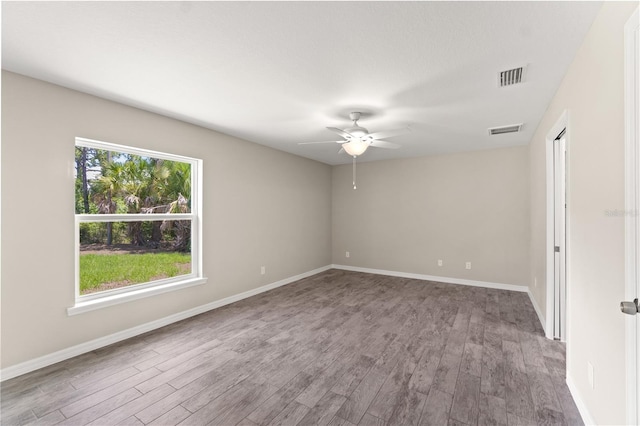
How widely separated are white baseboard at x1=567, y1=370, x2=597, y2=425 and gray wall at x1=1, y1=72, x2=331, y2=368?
3.81m

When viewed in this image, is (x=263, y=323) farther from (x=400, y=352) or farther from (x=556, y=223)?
(x=556, y=223)

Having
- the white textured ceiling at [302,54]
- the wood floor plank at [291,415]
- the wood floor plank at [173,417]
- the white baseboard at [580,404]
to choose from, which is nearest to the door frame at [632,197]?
the white textured ceiling at [302,54]

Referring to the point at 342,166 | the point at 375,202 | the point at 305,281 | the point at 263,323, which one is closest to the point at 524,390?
the point at 263,323

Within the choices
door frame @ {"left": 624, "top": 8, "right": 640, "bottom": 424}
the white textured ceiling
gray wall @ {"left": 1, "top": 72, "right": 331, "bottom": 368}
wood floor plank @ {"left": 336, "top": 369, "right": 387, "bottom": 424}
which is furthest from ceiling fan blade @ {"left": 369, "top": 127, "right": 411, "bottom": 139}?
wood floor plank @ {"left": 336, "top": 369, "right": 387, "bottom": 424}

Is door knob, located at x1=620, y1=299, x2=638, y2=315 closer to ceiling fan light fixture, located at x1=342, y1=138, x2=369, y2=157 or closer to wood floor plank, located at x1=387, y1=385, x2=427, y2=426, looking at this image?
wood floor plank, located at x1=387, y1=385, x2=427, y2=426

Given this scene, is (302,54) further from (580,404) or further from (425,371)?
(580,404)

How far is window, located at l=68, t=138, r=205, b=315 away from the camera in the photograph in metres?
2.83

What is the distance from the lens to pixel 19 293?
2307 mm

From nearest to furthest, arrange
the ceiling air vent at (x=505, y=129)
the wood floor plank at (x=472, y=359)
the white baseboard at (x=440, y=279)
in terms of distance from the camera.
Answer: the wood floor plank at (x=472, y=359) < the ceiling air vent at (x=505, y=129) < the white baseboard at (x=440, y=279)

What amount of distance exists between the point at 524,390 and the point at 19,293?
407 centimetres

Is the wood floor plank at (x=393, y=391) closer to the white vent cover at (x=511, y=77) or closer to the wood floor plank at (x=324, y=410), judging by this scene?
the wood floor plank at (x=324, y=410)

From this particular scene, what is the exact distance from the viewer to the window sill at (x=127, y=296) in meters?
2.67

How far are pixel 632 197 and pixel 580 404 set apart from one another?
5.01 feet

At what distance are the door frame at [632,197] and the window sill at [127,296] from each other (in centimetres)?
384
